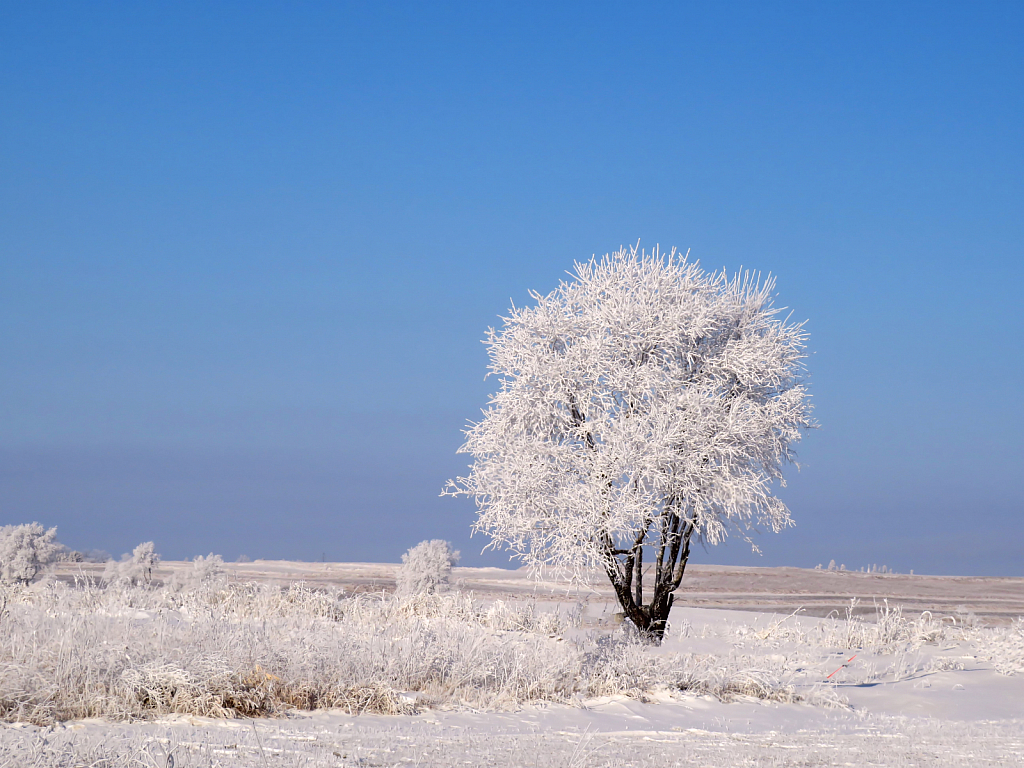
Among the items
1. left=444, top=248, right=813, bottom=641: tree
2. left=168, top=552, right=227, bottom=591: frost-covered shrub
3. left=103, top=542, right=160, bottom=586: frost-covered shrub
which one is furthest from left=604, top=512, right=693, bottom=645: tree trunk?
left=103, top=542, right=160, bottom=586: frost-covered shrub

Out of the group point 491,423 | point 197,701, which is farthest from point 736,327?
point 197,701

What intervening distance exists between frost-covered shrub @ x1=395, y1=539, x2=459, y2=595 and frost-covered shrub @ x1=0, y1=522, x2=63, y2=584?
9.97m

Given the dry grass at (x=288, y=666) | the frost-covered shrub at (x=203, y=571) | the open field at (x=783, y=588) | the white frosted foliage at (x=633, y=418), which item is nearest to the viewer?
the dry grass at (x=288, y=666)

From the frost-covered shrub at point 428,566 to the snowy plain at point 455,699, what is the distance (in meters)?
8.48

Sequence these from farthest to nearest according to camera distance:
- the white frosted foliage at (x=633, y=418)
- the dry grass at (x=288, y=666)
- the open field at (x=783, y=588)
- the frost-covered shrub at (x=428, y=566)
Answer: the open field at (x=783, y=588), the frost-covered shrub at (x=428, y=566), the white frosted foliage at (x=633, y=418), the dry grass at (x=288, y=666)

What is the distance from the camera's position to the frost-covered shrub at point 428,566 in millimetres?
24391

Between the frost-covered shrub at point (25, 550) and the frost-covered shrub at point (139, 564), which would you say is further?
the frost-covered shrub at point (139, 564)

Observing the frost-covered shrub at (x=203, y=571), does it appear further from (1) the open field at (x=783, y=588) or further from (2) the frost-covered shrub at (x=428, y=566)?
(2) the frost-covered shrub at (x=428, y=566)

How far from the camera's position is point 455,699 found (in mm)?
9086

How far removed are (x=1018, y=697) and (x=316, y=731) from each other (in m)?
11.3

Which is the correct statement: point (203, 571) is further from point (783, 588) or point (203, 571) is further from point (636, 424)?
point (783, 588)

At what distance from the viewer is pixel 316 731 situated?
718 centimetres

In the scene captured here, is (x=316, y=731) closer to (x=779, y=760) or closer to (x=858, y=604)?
(x=779, y=760)

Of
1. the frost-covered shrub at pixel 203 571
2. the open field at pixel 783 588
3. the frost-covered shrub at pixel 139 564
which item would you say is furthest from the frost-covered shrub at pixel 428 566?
the frost-covered shrub at pixel 139 564
